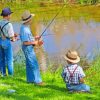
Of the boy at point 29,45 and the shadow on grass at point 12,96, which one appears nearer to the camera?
the shadow on grass at point 12,96

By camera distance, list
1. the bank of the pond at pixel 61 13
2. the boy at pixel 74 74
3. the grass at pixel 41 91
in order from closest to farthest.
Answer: the grass at pixel 41 91 → the boy at pixel 74 74 → the bank of the pond at pixel 61 13

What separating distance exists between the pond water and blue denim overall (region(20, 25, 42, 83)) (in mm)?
4556

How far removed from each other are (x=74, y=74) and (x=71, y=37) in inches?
441

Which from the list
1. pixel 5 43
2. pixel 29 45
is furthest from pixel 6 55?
pixel 29 45

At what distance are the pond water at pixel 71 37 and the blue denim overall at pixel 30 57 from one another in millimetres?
4556

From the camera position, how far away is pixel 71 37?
19.0 metres

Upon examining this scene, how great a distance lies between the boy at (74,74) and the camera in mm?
7883

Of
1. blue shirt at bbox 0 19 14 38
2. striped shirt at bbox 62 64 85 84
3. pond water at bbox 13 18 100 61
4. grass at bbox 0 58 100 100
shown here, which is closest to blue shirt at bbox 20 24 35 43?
blue shirt at bbox 0 19 14 38

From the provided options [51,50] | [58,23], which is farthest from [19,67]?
[58,23]

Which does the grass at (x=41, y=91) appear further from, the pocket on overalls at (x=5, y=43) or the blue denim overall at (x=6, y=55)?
the pocket on overalls at (x=5, y=43)

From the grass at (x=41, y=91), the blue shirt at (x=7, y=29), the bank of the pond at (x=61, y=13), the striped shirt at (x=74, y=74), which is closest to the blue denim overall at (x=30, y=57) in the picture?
the grass at (x=41, y=91)

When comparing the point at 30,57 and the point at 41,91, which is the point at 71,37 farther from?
the point at 41,91

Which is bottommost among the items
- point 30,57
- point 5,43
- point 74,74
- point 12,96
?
point 12,96

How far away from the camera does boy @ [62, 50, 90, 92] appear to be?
7883 mm
